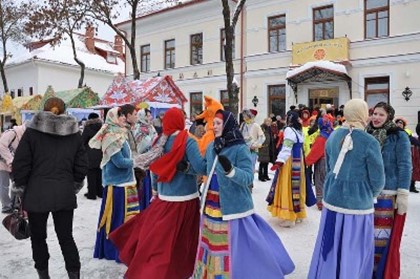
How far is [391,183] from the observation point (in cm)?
357

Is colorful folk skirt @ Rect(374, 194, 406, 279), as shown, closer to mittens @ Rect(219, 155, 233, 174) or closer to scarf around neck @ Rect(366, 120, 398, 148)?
scarf around neck @ Rect(366, 120, 398, 148)

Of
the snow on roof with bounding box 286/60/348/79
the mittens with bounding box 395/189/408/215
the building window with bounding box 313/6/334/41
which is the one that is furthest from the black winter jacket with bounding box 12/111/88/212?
the building window with bounding box 313/6/334/41

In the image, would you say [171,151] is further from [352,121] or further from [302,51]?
[302,51]

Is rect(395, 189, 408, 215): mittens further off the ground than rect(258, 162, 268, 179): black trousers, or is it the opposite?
rect(395, 189, 408, 215): mittens

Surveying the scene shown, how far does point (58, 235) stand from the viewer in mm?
3590

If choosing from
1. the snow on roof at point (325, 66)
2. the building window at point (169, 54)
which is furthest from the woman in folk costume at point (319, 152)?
the building window at point (169, 54)

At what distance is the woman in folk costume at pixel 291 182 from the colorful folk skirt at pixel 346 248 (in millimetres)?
2500

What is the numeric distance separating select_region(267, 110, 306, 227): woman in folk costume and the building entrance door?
10.3 m

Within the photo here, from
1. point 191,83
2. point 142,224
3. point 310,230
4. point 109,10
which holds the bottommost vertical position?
point 310,230

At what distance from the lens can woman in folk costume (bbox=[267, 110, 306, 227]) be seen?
19.5 ft

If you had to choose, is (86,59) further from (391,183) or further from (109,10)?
(391,183)

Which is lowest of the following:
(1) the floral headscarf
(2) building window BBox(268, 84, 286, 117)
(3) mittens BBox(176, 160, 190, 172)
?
(3) mittens BBox(176, 160, 190, 172)

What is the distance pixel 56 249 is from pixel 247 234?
2.80 m

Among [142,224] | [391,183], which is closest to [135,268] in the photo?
[142,224]
